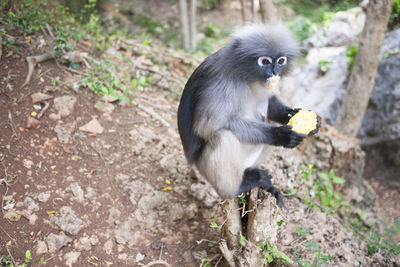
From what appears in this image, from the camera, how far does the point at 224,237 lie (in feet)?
10.2

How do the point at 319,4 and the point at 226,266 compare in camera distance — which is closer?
the point at 226,266

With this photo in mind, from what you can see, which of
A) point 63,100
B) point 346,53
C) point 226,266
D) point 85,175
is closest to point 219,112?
point 226,266

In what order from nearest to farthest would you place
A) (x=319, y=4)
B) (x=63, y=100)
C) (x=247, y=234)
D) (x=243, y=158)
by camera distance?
(x=247, y=234) → (x=243, y=158) → (x=63, y=100) → (x=319, y=4)

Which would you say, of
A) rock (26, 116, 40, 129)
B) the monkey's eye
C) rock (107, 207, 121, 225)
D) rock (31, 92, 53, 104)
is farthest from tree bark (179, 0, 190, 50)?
rock (107, 207, 121, 225)

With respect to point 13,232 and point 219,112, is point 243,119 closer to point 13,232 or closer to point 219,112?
point 219,112

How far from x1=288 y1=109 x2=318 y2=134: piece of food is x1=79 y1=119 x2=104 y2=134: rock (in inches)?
83.4

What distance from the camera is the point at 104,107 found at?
4.06m

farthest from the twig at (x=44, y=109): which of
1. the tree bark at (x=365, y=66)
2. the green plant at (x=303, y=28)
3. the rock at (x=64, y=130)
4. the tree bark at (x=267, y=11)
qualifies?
the green plant at (x=303, y=28)

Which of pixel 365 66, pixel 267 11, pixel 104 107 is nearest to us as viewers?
pixel 104 107

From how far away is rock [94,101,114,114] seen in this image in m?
4.03

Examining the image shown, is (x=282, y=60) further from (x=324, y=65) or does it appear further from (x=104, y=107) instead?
(x=324, y=65)

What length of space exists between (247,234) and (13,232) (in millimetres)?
1945

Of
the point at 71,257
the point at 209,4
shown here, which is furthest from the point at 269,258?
the point at 209,4

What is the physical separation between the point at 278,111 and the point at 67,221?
87.7 inches
